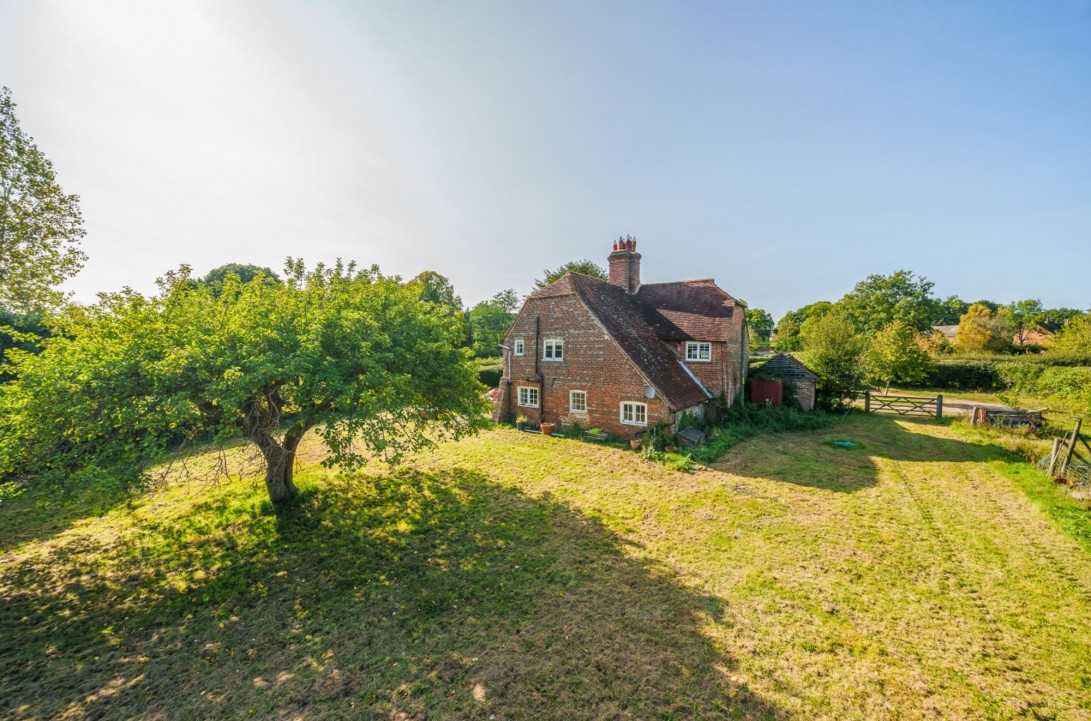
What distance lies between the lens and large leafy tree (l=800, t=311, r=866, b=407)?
25.7m

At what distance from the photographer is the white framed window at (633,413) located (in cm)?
1744

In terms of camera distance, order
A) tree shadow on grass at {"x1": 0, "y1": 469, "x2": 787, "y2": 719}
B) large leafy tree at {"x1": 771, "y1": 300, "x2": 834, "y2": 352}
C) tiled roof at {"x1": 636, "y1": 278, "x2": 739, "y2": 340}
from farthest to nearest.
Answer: large leafy tree at {"x1": 771, "y1": 300, "x2": 834, "y2": 352}, tiled roof at {"x1": 636, "y1": 278, "x2": 739, "y2": 340}, tree shadow on grass at {"x1": 0, "y1": 469, "x2": 787, "y2": 719}

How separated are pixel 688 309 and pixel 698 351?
3.37 metres

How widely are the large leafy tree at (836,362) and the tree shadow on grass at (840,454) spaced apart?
17.7 feet

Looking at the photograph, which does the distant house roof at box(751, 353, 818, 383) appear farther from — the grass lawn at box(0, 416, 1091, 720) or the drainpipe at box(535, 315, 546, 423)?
the drainpipe at box(535, 315, 546, 423)

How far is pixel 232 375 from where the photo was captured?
7.80 m

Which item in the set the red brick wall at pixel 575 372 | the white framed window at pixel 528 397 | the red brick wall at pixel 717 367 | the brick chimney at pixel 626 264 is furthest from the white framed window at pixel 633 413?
the brick chimney at pixel 626 264

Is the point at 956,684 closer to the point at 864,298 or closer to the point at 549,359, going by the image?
the point at 549,359

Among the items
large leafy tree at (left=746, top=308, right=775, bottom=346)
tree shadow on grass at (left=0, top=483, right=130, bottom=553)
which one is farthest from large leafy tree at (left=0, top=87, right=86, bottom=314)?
large leafy tree at (left=746, top=308, right=775, bottom=346)

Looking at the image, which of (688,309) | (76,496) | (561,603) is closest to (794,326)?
(688,309)

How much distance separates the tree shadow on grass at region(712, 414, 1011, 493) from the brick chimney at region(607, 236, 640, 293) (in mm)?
12600

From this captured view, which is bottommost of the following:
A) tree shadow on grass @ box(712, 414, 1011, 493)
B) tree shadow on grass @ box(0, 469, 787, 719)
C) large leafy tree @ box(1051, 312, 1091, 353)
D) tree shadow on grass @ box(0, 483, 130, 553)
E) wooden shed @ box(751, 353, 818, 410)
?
tree shadow on grass @ box(0, 483, 130, 553)

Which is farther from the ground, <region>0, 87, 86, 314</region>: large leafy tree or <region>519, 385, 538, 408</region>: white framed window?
<region>0, 87, 86, 314</region>: large leafy tree

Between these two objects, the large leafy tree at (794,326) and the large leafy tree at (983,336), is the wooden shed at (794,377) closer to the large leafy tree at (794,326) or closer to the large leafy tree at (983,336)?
the large leafy tree at (983,336)
